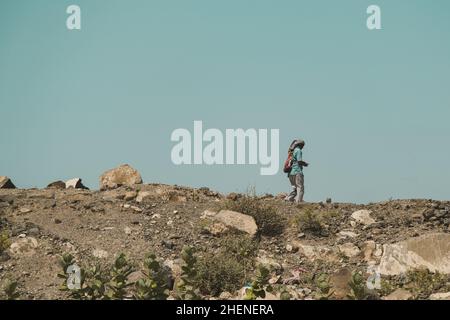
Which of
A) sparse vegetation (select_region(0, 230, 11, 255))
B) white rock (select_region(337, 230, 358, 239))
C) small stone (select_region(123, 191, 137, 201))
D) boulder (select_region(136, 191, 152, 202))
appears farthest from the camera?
small stone (select_region(123, 191, 137, 201))

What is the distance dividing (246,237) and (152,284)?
12.3 ft

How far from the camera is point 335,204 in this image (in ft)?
59.5

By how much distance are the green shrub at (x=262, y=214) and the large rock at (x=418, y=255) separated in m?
3.17

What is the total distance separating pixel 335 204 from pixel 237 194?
2599 millimetres

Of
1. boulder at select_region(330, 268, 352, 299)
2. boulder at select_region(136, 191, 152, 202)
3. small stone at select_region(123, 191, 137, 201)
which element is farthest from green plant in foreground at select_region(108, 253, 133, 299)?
small stone at select_region(123, 191, 137, 201)

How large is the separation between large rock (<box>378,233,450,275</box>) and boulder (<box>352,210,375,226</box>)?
281 cm

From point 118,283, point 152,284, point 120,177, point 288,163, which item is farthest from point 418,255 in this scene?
point 120,177

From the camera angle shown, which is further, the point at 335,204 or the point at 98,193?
the point at 98,193

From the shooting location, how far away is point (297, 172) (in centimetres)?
2025

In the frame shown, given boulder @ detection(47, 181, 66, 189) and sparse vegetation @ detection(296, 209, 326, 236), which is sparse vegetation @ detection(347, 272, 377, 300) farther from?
boulder @ detection(47, 181, 66, 189)

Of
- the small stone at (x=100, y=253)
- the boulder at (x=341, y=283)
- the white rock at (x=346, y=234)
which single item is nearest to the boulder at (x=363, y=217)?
the white rock at (x=346, y=234)

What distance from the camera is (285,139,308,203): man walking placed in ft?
66.2
